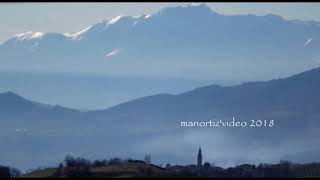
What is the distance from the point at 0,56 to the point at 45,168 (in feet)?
4.30

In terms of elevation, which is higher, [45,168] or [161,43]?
[161,43]

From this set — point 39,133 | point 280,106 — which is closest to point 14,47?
point 39,133

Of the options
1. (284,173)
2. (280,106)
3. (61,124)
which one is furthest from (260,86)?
(61,124)

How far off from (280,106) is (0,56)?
9.91 ft

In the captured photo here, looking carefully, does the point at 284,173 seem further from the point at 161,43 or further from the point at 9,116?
the point at 9,116

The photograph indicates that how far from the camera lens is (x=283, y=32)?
11.8 meters

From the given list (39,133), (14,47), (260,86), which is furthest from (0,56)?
(260,86)

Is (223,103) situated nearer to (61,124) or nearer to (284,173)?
(284,173)

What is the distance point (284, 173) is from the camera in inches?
442

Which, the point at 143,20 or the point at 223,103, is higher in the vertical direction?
the point at 143,20

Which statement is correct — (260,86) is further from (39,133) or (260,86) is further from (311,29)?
(39,133)

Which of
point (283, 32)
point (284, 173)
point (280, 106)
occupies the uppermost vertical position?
point (283, 32)

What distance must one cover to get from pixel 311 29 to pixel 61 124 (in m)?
2.86

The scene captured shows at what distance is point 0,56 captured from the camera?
461 inches
